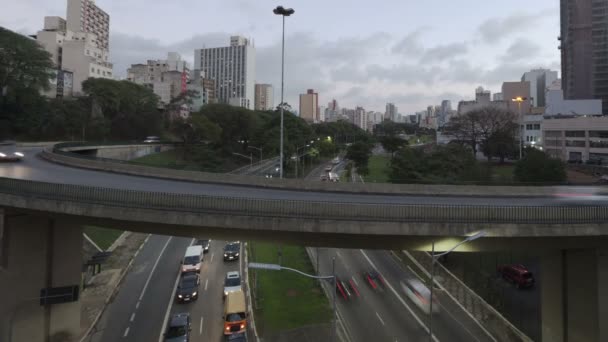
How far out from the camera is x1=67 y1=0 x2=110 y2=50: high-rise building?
4830 inches

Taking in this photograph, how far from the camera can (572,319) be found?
55.6 ft

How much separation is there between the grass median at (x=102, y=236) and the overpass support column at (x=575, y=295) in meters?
32.6

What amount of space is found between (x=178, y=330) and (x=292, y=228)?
957 cm

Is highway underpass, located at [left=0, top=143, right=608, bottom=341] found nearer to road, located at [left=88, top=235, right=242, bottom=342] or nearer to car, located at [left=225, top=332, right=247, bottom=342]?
road, located at [left=88, top=235, right=242, bottom=342]

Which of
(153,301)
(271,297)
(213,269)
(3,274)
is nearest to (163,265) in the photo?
(213,269)

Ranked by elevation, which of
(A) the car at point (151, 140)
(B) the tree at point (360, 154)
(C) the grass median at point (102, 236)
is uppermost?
(A) the car at point (151, 140)

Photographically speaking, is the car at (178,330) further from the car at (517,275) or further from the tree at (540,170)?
the tree at (540,170)

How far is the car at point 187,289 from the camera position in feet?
80.4

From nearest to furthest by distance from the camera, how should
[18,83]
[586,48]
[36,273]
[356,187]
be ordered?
[36,273] → [356,187] → [18,83] → [586,48]

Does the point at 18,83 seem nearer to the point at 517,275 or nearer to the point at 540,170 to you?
the point at 517,275

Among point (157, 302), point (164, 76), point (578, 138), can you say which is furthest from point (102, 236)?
point (164, 76)

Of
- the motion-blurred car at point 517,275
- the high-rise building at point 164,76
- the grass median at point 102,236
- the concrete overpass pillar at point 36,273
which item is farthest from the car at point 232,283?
the high-rise building at point 164,76

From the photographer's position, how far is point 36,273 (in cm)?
1927

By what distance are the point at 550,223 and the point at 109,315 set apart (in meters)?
23.7
